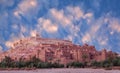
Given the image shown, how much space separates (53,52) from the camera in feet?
295

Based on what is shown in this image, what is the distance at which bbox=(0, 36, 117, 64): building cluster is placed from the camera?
269ft

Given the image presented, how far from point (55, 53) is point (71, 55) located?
17.0 feet

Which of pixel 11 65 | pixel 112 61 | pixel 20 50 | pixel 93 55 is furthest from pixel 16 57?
pixel 112 61

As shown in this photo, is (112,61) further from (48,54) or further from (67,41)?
(67,41)

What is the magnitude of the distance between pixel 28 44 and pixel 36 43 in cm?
315

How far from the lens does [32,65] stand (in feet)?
194

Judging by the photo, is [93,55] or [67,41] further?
[67,41]

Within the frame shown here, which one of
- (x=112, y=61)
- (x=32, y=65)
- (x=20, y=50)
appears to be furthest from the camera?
(x=20, y=50)

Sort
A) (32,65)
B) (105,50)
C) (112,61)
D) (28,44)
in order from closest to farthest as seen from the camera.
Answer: (32,65) < (112,61) < (105,50) < (28,44)

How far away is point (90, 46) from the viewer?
99.2m

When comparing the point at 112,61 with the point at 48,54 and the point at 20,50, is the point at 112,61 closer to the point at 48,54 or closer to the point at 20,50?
the point at 48,54

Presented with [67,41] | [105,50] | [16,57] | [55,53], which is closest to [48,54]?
[55,53]

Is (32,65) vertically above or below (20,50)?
below

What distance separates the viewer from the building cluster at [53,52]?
3224 inches
